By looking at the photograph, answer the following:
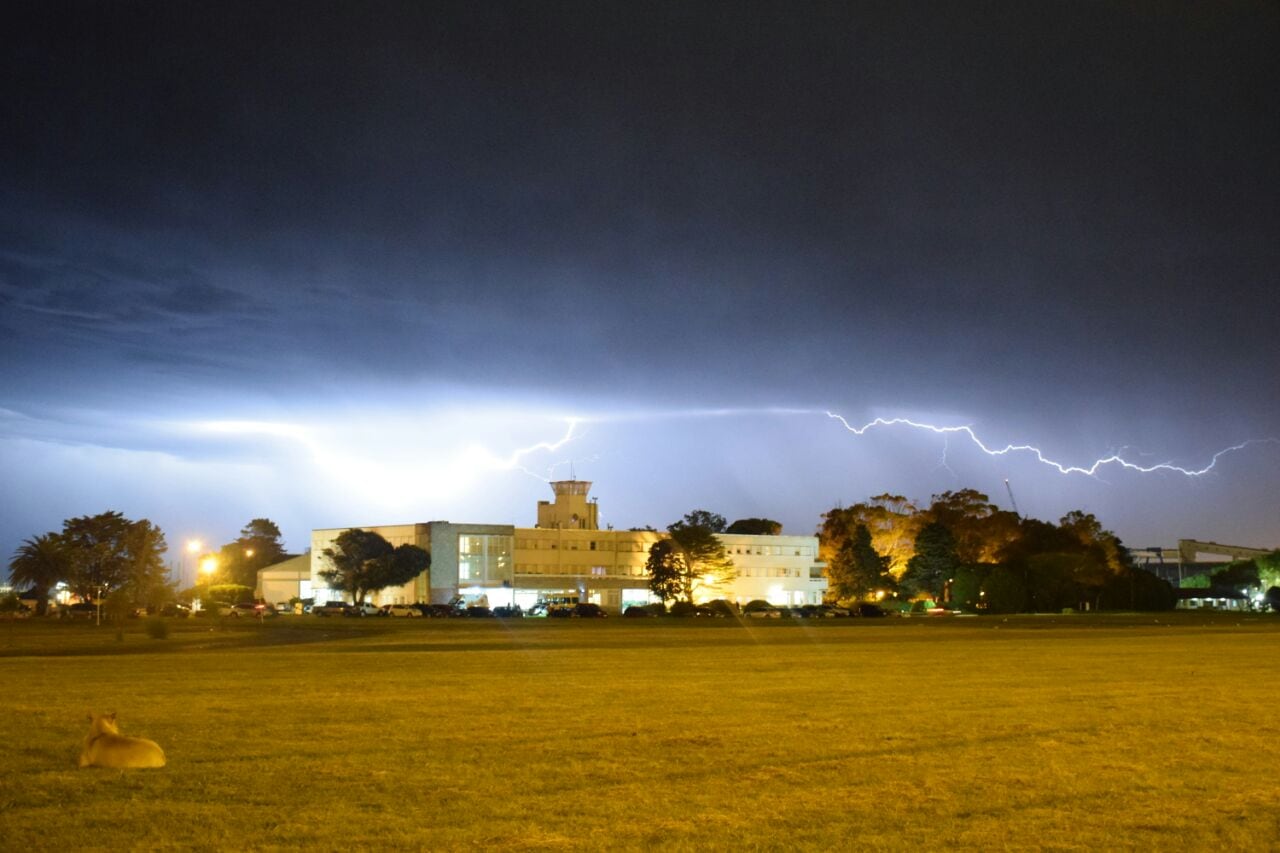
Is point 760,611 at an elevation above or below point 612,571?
below

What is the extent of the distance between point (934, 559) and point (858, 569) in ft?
24.2

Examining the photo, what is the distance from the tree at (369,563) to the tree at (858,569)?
133 ft

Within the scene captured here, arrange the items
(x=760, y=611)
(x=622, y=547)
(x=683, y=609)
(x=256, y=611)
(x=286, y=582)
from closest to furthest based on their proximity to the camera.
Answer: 1. (x=256, y=611)
2. (x=760, y=611)
3. (x=683, y=609)
4. (x=622, y=547)
5. (x=286, y=582)

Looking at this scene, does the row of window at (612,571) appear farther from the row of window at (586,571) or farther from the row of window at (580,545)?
the row of window at (580,545)

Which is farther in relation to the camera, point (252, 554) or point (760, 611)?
point (252, 554)

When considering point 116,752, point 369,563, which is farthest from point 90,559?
point 116,752

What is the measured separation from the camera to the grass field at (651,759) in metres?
9.56

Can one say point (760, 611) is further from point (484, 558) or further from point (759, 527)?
point (759, 527)

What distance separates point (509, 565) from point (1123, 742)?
112 m

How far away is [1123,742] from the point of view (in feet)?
48.2

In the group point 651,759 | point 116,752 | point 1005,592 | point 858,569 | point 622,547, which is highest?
→ point 622,547

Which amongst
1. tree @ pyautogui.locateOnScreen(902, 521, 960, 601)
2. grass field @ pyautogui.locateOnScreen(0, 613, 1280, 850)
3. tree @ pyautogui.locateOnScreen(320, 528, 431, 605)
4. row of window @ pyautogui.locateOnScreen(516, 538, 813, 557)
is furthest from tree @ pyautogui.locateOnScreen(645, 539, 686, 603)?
grass field @ pyautogui.locateOnScreen(0, 613, 1280, 850)

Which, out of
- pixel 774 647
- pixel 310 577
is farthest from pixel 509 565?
pixel 774 647

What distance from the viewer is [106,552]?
4237 inches
